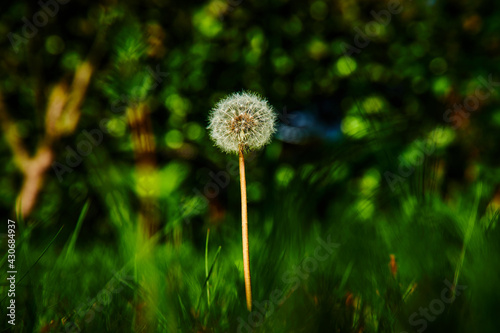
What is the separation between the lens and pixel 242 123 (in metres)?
0.87

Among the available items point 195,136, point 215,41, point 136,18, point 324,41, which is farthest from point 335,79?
point 136,18

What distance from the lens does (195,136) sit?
130 inches

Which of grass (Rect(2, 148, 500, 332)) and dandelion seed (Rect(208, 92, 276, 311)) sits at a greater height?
dandelion seed (Rect(208, 92, 276, 311))

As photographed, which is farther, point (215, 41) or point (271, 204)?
point (215, 41)

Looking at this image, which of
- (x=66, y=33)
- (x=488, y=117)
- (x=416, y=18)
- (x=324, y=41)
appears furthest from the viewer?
(x=66, y=33)

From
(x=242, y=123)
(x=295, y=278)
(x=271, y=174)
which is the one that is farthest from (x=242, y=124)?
(x=295, y=278)

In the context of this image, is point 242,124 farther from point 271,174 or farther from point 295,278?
point 295,278

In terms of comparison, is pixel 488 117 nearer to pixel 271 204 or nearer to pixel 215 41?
pixel 215 41

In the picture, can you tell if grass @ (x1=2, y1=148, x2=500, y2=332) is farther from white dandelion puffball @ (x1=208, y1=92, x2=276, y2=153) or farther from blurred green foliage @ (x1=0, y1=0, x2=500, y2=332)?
white dandelion puffball @ (x1=208, y1=92, x2=276, y2=153)

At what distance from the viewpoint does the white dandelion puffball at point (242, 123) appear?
0.87 metres

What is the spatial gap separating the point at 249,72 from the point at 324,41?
762mm

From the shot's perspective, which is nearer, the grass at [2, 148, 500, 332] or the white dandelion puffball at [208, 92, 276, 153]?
the grass at [2, 148, 500, 332]

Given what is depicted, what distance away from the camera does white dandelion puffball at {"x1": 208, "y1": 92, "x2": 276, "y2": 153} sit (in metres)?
0.87

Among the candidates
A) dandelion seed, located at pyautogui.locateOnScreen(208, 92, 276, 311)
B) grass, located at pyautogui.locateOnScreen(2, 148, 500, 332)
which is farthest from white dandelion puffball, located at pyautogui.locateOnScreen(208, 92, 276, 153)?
grass, located at pyautogui.locateOnScreen(2, 148, 500, 332)
